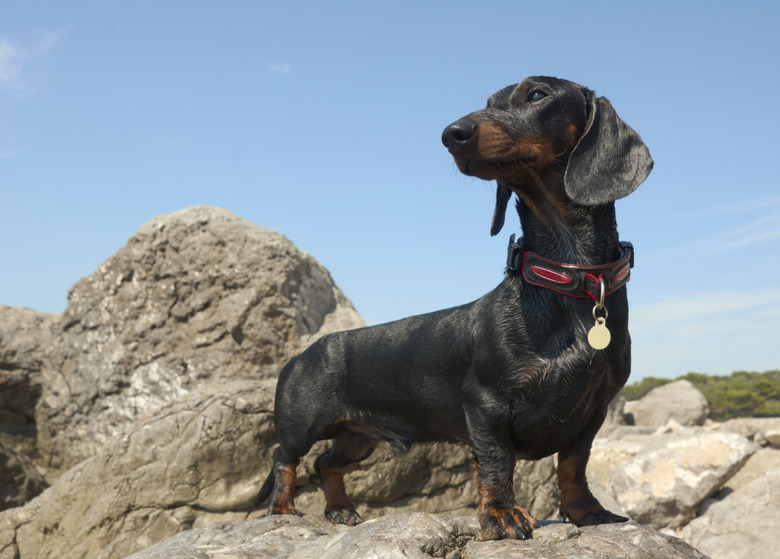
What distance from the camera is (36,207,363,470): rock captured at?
24.7 ft

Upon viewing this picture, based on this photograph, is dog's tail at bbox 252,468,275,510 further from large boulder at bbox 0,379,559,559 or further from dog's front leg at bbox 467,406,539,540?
dog's front leg at bbox 467,406,539,540

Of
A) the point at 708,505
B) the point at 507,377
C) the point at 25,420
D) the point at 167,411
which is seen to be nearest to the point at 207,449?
the point at 167,411

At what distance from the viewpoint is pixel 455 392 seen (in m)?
3.69

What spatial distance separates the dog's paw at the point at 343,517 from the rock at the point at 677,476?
16.8 feet

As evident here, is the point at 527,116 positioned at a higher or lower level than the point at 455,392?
higher

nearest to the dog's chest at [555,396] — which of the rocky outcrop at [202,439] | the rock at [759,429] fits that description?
the rocky outcrop at [202,439]

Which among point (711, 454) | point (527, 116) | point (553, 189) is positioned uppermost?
point (527, 116)

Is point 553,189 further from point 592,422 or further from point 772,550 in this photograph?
point 772,550

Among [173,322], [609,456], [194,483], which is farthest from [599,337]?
[609,456]

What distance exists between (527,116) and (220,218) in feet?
18.1

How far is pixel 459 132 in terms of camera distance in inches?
122

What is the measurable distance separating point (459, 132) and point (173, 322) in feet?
18.2

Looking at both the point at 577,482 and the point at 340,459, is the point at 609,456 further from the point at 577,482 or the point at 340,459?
the point at 577,482

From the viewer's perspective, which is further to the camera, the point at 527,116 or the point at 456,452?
the point at 456,452
